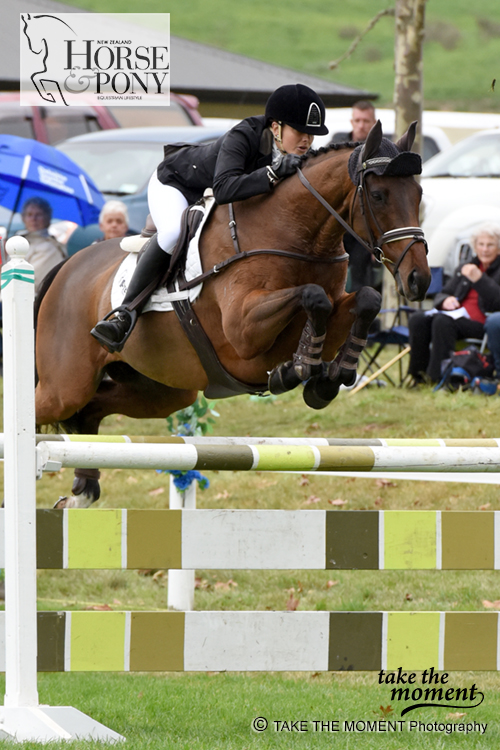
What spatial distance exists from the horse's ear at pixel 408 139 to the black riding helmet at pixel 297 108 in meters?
0.36

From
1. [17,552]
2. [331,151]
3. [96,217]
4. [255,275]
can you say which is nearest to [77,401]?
[255,275]

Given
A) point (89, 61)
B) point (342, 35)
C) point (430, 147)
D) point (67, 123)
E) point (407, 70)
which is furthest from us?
point (342, 35)

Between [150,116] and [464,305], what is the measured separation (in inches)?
286

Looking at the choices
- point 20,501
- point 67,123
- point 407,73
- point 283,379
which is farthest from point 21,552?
point 67,123

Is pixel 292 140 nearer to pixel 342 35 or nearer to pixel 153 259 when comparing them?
pixel 153 259

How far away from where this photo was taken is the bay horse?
12.4 ft

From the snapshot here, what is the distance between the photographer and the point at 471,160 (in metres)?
10.3

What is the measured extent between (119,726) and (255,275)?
5.82 ft

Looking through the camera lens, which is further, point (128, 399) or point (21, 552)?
point (128, 399)

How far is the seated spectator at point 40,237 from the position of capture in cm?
856

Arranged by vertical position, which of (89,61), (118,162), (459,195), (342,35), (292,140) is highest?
(342,35)

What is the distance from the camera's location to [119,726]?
3.34 m

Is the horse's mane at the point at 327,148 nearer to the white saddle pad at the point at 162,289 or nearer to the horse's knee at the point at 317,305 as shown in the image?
the white saddle pad at the point at 162,289

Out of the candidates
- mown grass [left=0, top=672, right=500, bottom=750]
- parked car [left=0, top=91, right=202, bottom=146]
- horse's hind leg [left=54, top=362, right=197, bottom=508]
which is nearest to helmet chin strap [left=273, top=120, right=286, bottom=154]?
horse's hind leg [left=54, top=362, right=197, bottom=508]
